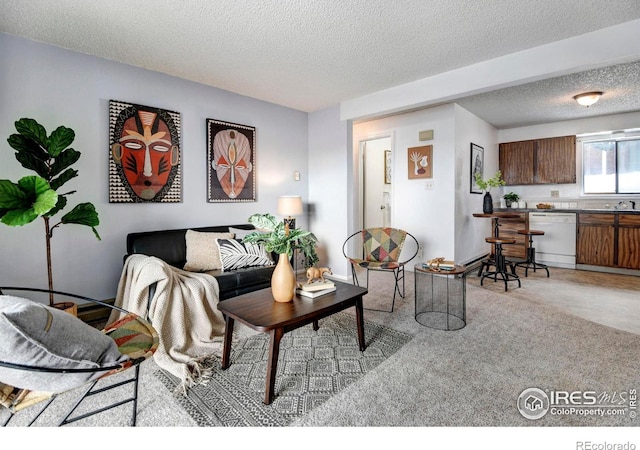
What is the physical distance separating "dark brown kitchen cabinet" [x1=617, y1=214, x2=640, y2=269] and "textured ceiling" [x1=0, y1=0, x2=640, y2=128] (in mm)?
1909

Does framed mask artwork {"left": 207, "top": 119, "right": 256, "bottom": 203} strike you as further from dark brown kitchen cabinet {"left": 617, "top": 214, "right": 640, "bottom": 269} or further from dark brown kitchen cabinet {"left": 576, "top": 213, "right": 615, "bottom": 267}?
dark brown kitchen cabinet {"left": 617, "top": 214, "right": 640, "bottom": 269}

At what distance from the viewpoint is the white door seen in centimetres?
571

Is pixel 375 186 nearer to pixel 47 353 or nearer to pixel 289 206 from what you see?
pixel 289 206

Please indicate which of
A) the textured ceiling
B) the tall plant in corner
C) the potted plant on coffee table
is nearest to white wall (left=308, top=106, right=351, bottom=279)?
the textured ceiling

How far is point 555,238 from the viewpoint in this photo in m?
5.19

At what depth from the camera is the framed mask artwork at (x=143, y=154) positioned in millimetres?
3049

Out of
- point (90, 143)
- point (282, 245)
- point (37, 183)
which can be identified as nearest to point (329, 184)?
point (282, 245)

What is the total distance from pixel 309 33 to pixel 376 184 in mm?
3444

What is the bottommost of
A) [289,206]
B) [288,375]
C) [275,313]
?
[288,375]

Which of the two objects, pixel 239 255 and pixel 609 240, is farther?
pixel 609 240

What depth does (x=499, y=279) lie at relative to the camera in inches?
169

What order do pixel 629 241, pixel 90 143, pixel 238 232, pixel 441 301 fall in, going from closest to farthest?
pixel 90 143 → pixel 441 301 → pixel 238 232 → pixel 629 241
